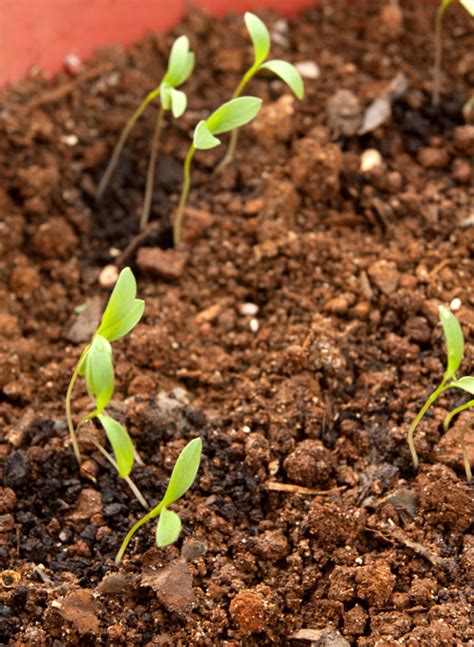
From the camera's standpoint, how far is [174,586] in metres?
1.23

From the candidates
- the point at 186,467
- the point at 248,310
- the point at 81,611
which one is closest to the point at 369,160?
the point at 248,310

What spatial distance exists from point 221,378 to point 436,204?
0.56m

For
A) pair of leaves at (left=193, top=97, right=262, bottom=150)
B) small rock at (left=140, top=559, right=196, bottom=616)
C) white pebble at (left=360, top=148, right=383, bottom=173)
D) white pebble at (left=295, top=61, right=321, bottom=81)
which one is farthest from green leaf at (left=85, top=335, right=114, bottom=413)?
white pebble at (left=295, top=61, right=321, bottom=81)

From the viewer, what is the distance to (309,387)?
4.88 ft

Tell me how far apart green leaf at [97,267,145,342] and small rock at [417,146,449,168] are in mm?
820

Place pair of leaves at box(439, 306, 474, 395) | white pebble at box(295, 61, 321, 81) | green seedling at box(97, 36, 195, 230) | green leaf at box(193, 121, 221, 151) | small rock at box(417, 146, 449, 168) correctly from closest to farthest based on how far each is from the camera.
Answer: pair of leaves at box(439, 306, 474, 395) < green leaf at box(193, 121, 221, 151) < green seedling at box(97, 36, 195, 230) < small rock at box(417, 146, 449, 168) < white pebble at box(295, 61, 321, 81)

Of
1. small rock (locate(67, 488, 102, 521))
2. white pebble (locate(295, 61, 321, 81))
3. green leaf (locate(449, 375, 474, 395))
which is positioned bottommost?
small rock (locate(67, 488, 102, 521))

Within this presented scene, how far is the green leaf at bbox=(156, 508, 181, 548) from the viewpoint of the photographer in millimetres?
1156

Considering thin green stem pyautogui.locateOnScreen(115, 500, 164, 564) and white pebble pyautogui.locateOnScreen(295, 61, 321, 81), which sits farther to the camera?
white pebble pyautogui.locateOnScreen(295, 61, 321, 81)

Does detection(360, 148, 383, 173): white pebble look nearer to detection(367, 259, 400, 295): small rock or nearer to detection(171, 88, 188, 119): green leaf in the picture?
detection(367, 259, 400, 295): small rock

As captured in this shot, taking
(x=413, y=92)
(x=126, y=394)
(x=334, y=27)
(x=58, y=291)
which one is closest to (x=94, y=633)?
(x=126, y=394)

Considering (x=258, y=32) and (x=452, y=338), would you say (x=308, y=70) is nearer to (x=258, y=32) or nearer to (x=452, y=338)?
(x=258, y=32)

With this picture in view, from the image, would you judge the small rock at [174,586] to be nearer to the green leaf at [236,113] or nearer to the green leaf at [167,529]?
the green leaf at [167,529]

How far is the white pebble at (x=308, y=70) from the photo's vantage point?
6.59 ft
